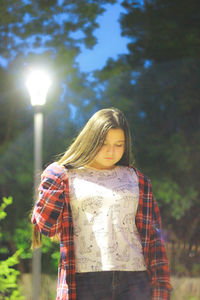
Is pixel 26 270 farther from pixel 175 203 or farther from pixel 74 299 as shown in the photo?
pixel 74 299

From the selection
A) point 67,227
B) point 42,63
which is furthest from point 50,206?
point 42,63

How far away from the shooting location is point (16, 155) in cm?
457

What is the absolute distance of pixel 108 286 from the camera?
123 cm

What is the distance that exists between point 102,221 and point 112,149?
0.24m

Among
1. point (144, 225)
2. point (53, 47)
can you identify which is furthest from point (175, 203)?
point (144, 225)

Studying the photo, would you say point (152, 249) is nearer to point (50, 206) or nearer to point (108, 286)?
point (108, 286)

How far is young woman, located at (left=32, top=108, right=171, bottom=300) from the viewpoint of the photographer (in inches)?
49.1

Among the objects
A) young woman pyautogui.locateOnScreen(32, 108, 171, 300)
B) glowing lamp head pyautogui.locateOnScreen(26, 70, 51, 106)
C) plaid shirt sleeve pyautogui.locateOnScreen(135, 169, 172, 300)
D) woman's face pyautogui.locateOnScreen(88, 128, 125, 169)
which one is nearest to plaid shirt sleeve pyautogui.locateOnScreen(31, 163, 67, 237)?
young woman pyautogui.locateOnScreen(32, 108, 171, 300)

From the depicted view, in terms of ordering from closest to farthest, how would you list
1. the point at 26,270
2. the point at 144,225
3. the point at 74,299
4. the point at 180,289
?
the point at 74,299
the point at 144,225
the point at 180,289
the point at 26,270

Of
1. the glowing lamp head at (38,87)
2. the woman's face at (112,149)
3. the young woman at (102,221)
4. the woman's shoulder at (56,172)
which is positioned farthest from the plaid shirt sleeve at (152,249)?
the glowing lamp head at (38,87)

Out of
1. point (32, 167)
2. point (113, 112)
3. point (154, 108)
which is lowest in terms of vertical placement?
point (113, 112)

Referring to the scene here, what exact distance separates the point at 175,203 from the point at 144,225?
3147 millimetres

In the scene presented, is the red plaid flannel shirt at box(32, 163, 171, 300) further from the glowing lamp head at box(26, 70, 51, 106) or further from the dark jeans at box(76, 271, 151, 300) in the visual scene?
the glowing lamp head at box(26, 70, 51, 106)

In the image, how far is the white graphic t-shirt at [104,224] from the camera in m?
1.25
